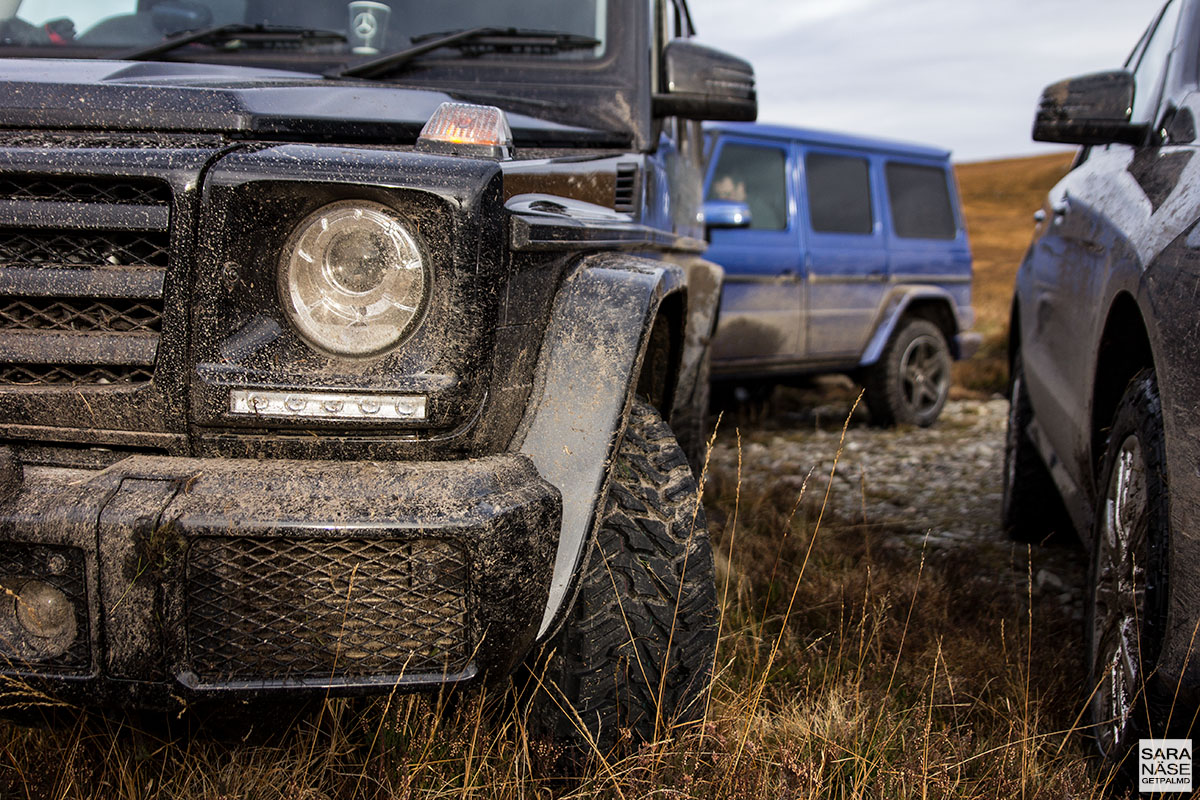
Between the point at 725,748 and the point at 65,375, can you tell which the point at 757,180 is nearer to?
the point at 725,748

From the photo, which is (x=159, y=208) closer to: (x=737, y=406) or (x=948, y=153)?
(x=737, y=406)

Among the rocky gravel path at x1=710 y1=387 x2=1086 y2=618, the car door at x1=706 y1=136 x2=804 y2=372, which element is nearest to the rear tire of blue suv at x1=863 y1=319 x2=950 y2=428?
the rocky gravel path at x1=710 y1=387 x2=1086 y2=618

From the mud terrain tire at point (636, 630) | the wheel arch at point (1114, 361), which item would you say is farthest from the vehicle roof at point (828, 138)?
the mud terrain tire at point (636, 630)

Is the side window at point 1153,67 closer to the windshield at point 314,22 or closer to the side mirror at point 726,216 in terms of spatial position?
the windshield at point 314,22

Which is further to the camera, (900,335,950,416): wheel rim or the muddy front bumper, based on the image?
(900,335,950,416): wheel rim

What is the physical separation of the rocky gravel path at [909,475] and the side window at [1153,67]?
1195 mm

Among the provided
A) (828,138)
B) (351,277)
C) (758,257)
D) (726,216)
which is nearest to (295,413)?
(351,277)

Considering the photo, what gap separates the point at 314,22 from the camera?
247 centimetres

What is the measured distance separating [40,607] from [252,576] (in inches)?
12.0

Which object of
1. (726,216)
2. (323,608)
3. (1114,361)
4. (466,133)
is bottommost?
(323,608)

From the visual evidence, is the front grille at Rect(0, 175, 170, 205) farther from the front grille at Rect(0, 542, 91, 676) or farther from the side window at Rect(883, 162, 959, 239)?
the side window at Rect(883, 162, 959, 239)

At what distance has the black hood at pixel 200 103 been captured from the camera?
162 centimetres

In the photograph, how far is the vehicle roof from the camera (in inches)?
260

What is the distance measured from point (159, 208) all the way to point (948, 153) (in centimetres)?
743
